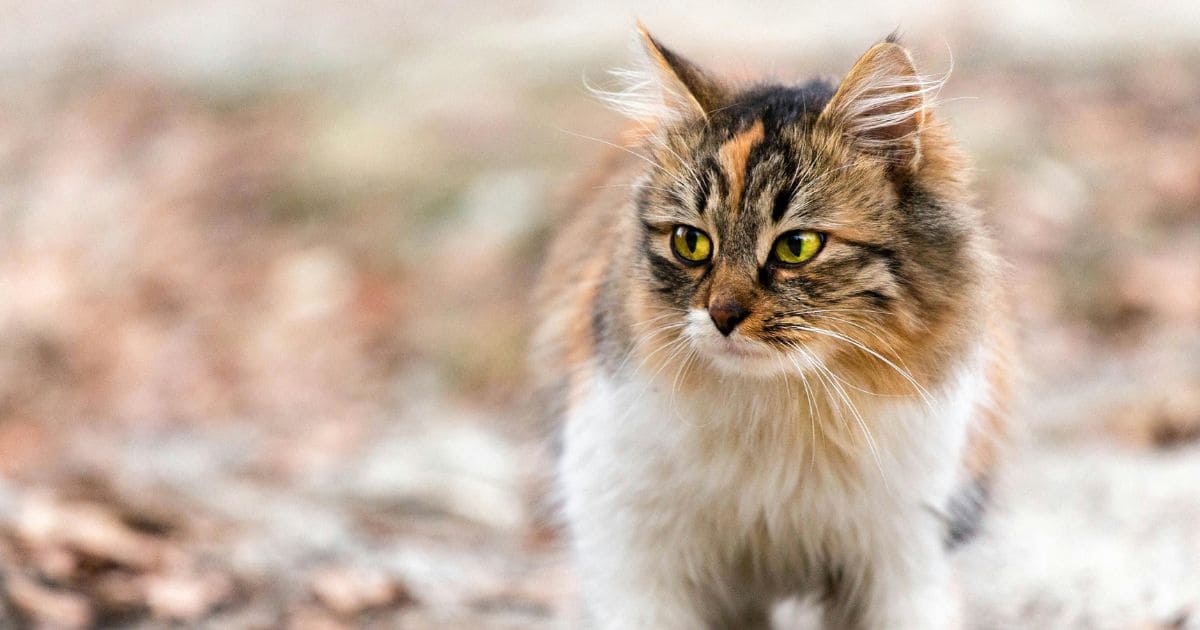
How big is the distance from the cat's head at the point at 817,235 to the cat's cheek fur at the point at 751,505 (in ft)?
0.66

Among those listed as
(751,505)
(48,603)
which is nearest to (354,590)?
(48,603)

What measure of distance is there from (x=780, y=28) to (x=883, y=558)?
6148mm

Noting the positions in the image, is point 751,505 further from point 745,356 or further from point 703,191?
point 703,191

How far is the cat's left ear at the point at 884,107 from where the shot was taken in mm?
2465

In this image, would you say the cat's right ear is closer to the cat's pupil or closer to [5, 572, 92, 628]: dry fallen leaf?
the cat's pupil

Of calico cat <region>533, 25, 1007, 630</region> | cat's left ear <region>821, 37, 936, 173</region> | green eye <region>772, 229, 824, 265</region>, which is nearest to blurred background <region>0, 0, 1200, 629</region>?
cat's left ear <region>821, 37, 936, 173</region>

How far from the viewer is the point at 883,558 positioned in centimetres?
282

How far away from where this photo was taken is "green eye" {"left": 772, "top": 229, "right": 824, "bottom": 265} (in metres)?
2.44

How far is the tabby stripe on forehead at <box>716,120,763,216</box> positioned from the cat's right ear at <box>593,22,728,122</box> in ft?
0.54

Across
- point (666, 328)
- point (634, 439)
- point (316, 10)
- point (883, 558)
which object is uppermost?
point (316, 10)

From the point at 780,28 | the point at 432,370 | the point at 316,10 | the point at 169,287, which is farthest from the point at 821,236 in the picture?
the point at 316,10

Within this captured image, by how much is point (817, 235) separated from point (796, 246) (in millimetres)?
51

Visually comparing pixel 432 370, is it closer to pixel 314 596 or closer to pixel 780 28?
pixel 314 596

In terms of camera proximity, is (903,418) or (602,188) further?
(602,188)
